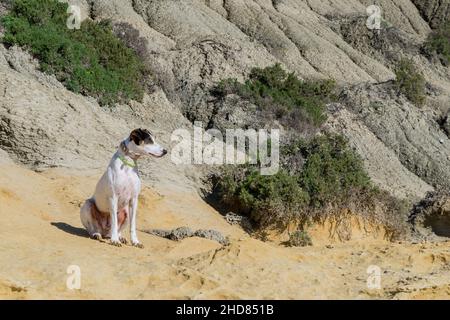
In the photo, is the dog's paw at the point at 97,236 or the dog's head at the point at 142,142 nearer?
the dog's head at the point at 142,142

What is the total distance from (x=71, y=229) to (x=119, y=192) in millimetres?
1514

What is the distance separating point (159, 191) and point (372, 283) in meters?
8.07

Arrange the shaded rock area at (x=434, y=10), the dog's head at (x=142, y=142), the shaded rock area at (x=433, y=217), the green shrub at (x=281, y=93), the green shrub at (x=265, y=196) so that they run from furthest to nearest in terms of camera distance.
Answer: the shaded rock area at (x=434, y=10) → the green shrub at (x=281, y=93) → the shaded rock area at (x=433, y=217) → the green shrub at (x=265, y=196) → the dog's head at (x=142, y=142)

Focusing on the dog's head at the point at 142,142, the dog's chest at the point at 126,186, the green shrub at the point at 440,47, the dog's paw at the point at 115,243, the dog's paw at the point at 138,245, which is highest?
the green shrub at the point at 440,47

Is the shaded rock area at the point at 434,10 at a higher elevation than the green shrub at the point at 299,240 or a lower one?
higher

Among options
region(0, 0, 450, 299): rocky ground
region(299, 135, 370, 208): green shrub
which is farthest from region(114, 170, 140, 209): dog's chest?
region(299, 135, 370, 208): green shrub

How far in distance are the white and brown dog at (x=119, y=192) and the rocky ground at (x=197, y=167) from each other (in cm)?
31

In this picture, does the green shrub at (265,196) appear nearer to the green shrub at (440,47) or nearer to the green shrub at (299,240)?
the green shrub at (299,240)

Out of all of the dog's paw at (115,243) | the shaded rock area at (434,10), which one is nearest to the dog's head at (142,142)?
the dog's paw at (115,243)

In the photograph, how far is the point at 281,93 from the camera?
76.4ft

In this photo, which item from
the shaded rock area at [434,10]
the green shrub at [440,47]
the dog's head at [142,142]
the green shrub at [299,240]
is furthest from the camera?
the shaded rock area at [434,10]

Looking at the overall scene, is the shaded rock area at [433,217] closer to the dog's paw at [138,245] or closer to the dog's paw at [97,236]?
the dog's paw at [138,245]

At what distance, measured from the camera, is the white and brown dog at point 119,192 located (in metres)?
9.37
